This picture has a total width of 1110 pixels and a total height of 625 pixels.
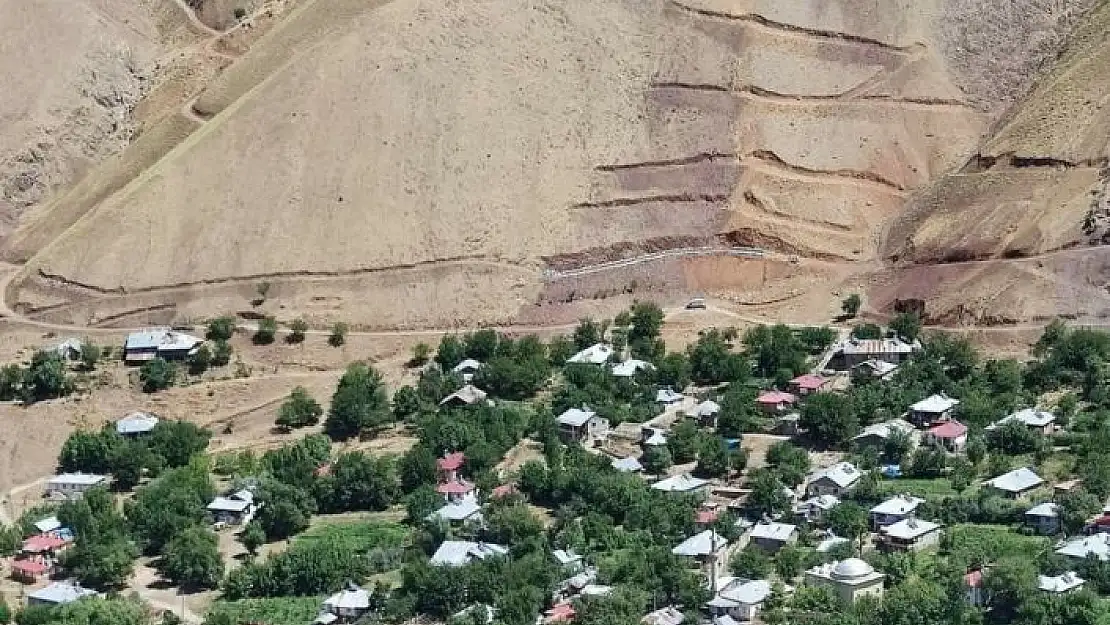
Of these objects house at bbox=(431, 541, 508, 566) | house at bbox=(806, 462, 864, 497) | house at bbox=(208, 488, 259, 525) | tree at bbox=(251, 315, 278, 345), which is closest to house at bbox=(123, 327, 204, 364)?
tree at bbox=(251, 315, 278, 345)

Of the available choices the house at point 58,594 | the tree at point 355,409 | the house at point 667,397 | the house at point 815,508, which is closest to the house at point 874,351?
the house at point 667,397

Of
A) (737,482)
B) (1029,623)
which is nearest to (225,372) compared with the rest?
(737,482)

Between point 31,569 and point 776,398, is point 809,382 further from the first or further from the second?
point 31,569

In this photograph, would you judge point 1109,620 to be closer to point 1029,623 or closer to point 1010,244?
point 1029,623

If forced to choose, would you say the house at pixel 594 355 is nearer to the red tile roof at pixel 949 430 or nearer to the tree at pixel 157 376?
the red tile roof at pixel 949 430

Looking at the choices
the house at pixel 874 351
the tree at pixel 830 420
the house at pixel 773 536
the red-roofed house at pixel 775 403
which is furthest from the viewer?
the house at pixel 874 351

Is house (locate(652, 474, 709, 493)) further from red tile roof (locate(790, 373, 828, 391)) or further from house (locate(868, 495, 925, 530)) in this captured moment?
red tile roof (locate(790, 373, 828, 391))

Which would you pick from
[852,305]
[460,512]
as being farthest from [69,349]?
[852,305]
